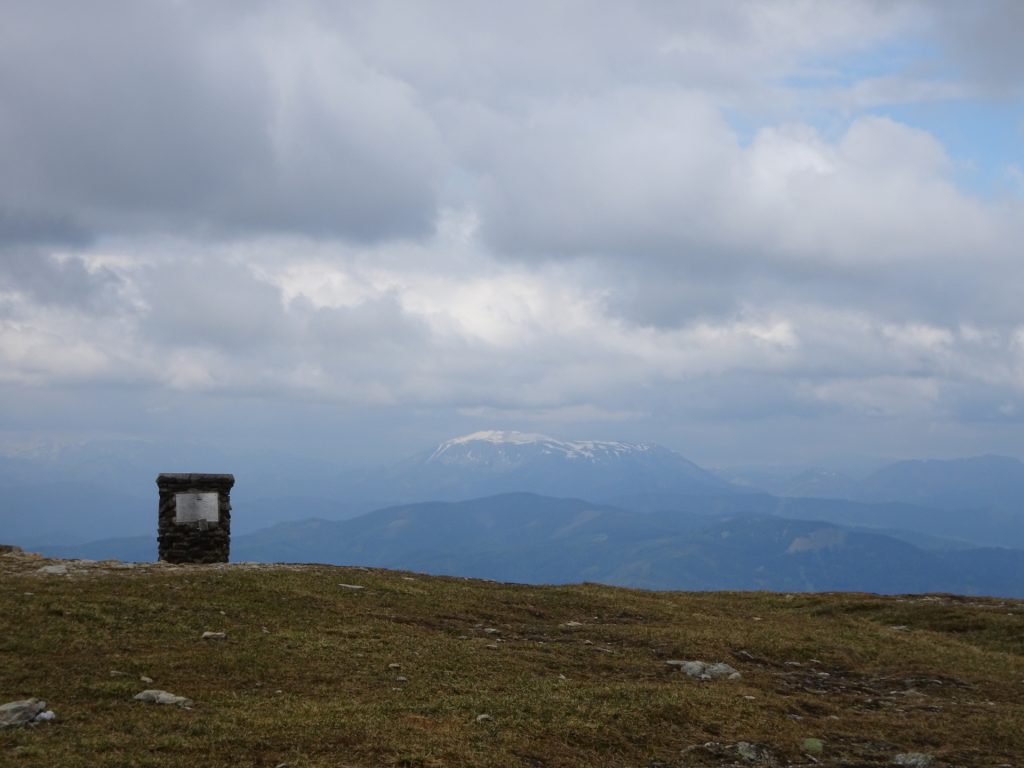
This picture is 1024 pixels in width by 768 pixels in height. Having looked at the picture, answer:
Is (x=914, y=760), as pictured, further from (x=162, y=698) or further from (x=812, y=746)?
(x=162, y=698)

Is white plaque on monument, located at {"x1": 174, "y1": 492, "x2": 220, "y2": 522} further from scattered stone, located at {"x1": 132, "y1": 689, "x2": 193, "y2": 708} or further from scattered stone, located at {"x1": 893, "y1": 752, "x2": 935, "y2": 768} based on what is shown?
scattered stone, located at {"x1": 893, "y1": 752, "x2": 935, "y2": 768}

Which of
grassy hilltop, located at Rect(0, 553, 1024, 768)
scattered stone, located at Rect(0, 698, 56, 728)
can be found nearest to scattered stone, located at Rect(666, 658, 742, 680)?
grassy hilltop, located at Rect(0, 553, 1024, 768)

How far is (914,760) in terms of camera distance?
60.0 ft

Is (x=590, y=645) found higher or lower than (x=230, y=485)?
lower

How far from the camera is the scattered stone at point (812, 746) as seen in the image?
18.3 meters

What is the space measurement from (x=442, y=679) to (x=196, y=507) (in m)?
19.6

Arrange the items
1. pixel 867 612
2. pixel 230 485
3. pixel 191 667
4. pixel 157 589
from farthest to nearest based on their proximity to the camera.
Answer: pixel 867 612 → pixel 230 485 → pixel 157 589 → pixel 191 667

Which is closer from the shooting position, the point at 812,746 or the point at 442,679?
the point at 812,746

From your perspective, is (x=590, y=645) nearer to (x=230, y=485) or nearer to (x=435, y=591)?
(x=435, y=591)

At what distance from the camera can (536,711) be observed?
60.8 feet

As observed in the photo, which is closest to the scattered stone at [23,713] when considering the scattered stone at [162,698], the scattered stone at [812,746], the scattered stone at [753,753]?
the scattered stone at [162,698]

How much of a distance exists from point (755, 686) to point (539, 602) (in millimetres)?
12073

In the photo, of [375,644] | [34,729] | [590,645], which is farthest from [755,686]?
[34,729]

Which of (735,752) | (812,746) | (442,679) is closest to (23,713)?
(442,679)
